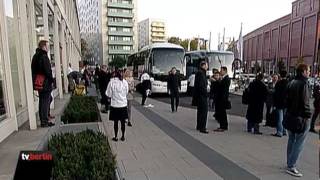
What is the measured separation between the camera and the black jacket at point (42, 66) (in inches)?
278

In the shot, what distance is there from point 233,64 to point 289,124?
A: 19.2 m

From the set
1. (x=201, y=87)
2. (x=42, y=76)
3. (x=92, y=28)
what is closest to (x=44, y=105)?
(x=42, y=76)

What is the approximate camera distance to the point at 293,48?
6956 centimetres

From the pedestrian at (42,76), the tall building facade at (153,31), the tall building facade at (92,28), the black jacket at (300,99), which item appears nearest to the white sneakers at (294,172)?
the black jacket at (300,99)

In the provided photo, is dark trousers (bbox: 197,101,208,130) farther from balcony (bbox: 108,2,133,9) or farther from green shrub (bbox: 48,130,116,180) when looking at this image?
balcony (bbox: 108,2,133,9)

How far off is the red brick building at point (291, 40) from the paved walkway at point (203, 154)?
3842 cm

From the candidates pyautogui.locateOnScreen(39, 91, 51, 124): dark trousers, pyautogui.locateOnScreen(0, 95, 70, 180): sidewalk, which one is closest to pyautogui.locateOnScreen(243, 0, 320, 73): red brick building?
pyautogui.locateOnScreen(39, 91, 51, 124): dark trousers

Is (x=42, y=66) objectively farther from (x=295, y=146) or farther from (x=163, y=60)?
(x=163, y=60)

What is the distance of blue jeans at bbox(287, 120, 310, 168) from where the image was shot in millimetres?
5398

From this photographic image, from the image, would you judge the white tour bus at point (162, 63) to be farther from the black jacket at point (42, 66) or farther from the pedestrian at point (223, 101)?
the black jacket at point (42, 66)

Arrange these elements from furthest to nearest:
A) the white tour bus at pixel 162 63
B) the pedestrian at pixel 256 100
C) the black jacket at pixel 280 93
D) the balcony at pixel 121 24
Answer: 1. the balcony at pixel 121 24
2. the white tour bus at pixel 162 63
3. the pedestrian at pixel 256 100
4. the black jacket at pixel 280 93

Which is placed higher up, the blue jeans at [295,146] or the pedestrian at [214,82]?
the pedestrian at [214,82]

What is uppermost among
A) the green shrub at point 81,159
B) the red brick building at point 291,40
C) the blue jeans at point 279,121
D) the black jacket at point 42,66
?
the red brick building at point 291,40

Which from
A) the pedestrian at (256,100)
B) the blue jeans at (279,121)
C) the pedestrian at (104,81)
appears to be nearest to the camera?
the blue jeans at (279,121)
